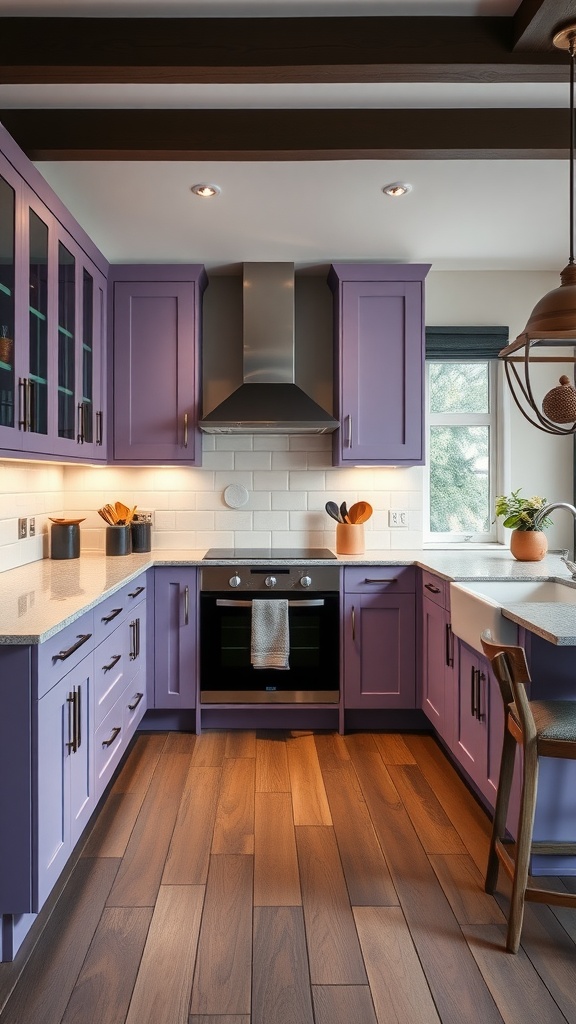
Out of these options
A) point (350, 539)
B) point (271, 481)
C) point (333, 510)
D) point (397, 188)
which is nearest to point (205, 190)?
point (397, 188)

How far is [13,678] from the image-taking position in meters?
1.65

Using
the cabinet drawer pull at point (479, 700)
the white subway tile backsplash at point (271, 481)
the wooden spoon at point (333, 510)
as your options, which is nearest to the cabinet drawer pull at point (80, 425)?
the white subway tile backsplash at point (271, 481)

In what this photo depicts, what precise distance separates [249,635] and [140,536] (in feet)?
2.83

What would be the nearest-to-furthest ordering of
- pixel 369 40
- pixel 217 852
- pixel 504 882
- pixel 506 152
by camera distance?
pixel 369 40 < pixel 504 882 < pixel 217 852 < pixel 506 152

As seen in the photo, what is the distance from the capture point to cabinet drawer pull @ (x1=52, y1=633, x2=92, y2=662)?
181 cm

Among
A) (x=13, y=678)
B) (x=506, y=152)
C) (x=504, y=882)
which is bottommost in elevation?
(x=504, y=882)

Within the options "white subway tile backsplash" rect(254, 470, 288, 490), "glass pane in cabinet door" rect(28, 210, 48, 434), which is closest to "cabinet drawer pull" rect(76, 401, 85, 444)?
"glass pane in cabinet door" rect(28, 210, 48, 434)

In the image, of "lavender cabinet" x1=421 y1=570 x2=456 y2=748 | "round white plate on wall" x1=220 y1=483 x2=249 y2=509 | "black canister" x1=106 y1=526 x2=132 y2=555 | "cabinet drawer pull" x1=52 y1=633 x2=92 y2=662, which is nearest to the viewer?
"cabinet drawer pull" x1=52 y1=633 x2=92 y2=662

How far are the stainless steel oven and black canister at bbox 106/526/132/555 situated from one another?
20.3 inches

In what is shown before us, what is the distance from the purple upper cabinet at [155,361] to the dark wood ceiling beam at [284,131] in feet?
3.99

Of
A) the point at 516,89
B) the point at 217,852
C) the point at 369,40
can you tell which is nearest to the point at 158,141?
the point at 369,40

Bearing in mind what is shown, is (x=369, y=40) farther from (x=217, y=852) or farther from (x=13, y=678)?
(x=217, y=852)

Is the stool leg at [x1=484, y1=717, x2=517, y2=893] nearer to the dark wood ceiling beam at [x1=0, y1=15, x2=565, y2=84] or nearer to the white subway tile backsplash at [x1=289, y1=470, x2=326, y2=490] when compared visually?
the dark wood ceiling beam at [x1=0, y1=15, x2=565, y2=84]

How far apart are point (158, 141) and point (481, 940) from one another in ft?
9.00
